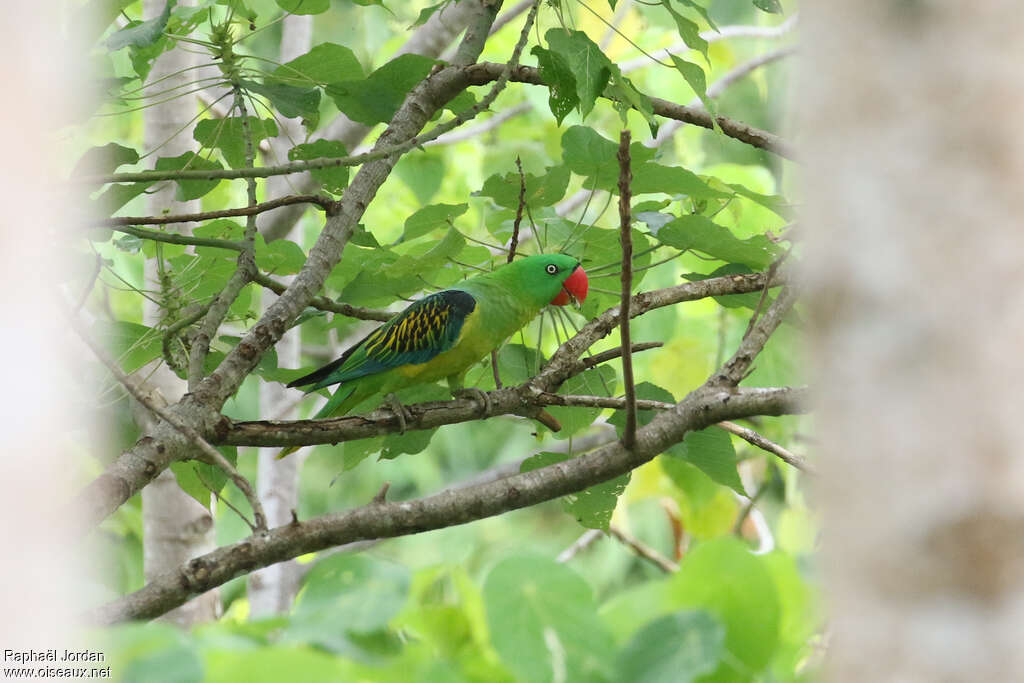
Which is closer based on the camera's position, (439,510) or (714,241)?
(439,510)

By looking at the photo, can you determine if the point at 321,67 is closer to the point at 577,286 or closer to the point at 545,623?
the point at 577,286

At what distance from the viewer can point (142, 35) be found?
87.8 inches

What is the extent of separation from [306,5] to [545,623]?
6.66 feet

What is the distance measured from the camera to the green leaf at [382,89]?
8.98ft

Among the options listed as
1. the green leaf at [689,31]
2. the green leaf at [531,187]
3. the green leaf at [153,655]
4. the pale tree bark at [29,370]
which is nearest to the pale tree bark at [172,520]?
the green leaf at [531,187]

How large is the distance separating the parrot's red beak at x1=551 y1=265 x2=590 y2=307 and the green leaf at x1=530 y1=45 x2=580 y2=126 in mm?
704

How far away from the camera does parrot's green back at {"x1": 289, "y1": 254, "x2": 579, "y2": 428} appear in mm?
3369

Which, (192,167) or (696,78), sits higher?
(696,78)

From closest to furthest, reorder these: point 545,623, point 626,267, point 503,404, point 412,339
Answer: point 545,623 < point 626,267 < point 503,404 < point 412,339

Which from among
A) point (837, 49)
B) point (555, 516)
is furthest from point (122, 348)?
point (555, 516)

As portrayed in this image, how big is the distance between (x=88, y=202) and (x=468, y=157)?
12.2ft

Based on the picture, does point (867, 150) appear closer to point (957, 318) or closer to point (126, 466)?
point (957, 318)

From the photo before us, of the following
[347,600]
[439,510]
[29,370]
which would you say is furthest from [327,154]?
[29,370]

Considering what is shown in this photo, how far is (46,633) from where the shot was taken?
2.45 ft
